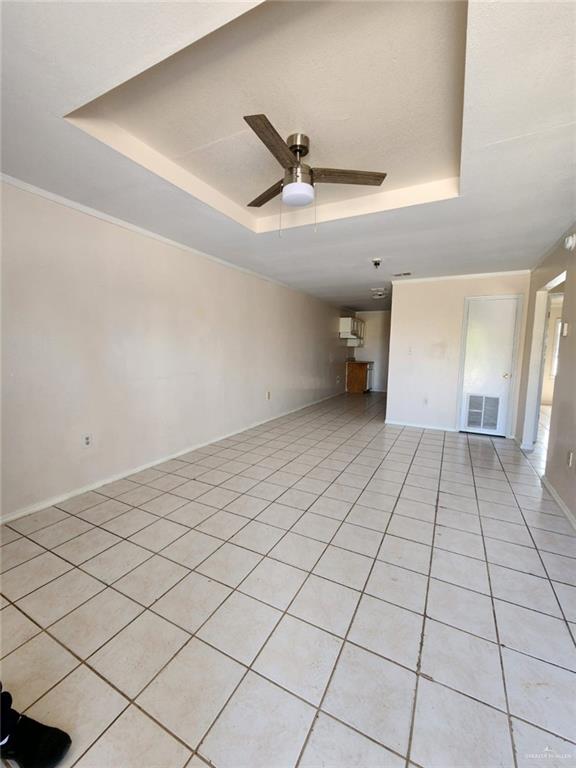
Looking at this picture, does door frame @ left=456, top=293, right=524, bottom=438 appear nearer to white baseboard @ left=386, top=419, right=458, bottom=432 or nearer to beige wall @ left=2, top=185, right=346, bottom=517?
white baseboard @ left=386, top=419, right=458, bottom=432

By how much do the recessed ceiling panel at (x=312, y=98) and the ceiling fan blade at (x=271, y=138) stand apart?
20 cm

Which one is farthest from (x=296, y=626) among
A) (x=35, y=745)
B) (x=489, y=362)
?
(x=489, y=362)

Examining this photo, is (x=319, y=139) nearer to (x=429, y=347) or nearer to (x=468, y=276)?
(x=468, y=276)

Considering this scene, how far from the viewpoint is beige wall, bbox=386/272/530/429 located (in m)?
4.64

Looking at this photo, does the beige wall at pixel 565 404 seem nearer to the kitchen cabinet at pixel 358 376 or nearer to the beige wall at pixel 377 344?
Result: the kitchen cabinet at pixel 358 376

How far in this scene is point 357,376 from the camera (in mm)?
8461

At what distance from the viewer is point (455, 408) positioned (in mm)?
4793

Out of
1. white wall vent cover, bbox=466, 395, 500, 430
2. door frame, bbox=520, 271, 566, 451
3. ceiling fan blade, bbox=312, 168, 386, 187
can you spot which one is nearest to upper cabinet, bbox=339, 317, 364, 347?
white wall vent cover, bbox=466, 395, 500, 430

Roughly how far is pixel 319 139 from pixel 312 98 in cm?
31

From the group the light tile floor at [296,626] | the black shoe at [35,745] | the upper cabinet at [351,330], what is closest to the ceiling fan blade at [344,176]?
the light tile floor at [296,626]

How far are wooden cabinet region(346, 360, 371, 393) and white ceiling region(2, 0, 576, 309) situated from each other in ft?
16.0

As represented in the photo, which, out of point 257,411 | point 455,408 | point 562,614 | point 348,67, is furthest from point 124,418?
point 455,408

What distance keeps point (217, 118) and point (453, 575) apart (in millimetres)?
2848

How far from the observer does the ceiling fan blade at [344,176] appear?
1.78 metres
